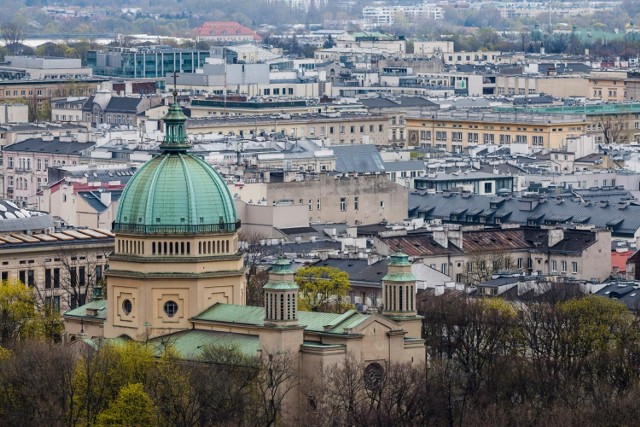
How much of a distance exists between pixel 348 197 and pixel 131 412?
60.2m

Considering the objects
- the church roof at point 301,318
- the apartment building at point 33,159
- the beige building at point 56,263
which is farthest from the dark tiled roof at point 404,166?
the church roof at point 301,318

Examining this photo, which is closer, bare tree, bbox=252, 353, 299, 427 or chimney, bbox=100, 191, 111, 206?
bare tree, bbox=252, 353, 299, 427

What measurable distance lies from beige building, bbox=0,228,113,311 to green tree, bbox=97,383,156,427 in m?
26.8

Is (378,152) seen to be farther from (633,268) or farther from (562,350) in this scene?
(562,350)

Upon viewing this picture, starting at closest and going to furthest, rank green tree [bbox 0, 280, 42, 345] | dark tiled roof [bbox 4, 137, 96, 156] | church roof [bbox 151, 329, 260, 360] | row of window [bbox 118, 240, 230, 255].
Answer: church roof [bbox 151, 329, 260, 360]
row of window [bbox 118, 240, 230, 255]
green tree [bbox 0, 280, 42, 345]
dark tiled roof [bbox 4, 137, 96, 156]

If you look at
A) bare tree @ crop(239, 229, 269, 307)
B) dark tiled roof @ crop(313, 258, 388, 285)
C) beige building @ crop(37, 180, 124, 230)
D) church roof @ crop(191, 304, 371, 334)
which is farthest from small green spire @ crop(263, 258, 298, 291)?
beige building @ crop(37, 180, 124, 230)

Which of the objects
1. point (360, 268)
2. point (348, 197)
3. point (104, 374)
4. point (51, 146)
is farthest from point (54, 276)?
point (51, 146)

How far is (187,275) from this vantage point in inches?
3871

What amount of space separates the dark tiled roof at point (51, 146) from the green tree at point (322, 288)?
195ft

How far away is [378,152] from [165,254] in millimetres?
80527

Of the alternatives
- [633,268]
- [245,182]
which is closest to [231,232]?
[633,268]

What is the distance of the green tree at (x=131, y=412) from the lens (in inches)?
3538

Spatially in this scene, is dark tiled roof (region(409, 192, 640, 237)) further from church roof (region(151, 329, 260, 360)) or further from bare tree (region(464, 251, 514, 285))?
church roof (region(151, 329, 260, 360))

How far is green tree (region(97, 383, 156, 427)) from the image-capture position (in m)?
89.9
